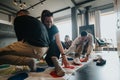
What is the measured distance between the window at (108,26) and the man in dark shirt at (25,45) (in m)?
5.26

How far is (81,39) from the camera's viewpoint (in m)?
2.50

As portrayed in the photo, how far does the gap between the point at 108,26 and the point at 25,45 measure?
559cm

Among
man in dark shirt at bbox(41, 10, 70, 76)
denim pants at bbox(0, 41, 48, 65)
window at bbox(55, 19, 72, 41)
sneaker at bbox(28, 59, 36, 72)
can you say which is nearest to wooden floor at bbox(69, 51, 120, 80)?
man in dark shirt at bbox(41, 10, 70, 76)

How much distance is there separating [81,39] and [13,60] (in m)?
A: 1.56

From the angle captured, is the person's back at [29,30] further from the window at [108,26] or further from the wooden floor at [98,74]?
the window at [108,26]

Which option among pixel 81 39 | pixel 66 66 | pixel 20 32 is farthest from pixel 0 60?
pixel 81 39

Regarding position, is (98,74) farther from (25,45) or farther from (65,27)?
(65,27)

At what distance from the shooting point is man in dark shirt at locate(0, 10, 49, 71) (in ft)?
4.38

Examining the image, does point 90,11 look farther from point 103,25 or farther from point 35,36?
point 35,36

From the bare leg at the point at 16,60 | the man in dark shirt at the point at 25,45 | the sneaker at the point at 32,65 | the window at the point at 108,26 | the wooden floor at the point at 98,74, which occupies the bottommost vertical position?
the wooden floor at the point at 98,74

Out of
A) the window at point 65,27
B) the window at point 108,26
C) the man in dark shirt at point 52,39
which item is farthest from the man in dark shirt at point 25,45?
the window at point 65,27

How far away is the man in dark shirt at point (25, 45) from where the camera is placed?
4.38ft

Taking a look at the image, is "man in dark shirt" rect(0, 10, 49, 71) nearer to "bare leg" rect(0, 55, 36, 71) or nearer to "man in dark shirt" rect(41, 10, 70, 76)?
"bare leg" rect(0, 55, 36, 71)

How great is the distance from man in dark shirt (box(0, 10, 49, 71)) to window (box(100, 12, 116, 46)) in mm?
5260
